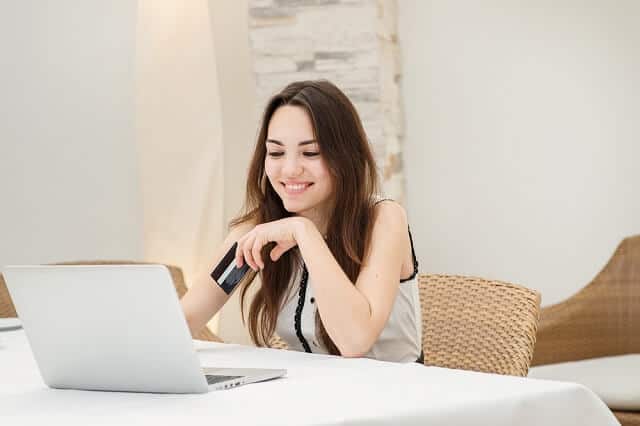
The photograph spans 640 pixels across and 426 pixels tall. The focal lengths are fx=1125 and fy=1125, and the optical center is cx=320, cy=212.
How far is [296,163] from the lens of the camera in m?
2.17

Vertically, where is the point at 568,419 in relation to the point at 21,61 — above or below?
below

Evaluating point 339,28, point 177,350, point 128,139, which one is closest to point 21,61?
point 128,139

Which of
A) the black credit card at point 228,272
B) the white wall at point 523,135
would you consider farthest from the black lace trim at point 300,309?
the white wall at point 523,135

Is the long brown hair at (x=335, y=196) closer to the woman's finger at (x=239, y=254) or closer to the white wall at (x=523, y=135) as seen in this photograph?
the woman's finger at (x=239, y=254)

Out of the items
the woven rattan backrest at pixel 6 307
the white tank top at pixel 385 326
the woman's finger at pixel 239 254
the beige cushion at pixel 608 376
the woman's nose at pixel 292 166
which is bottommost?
the beige cushion at pixel 608 376

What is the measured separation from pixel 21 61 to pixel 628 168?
7.06 feet

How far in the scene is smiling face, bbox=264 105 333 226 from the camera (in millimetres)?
2172

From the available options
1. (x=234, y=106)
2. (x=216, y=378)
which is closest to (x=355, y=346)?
(x=216, y=378)

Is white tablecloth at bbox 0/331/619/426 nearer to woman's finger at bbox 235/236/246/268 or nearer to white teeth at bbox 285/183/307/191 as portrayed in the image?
woman's finger at bbox 235/236/246/268

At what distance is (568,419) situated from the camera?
137cm

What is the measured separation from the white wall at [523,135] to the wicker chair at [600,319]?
0.51 m

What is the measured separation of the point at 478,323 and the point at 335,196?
0.38 meters

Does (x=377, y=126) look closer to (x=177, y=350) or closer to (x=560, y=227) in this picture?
(x=560, y=227)

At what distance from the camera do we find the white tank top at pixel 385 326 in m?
2.18
